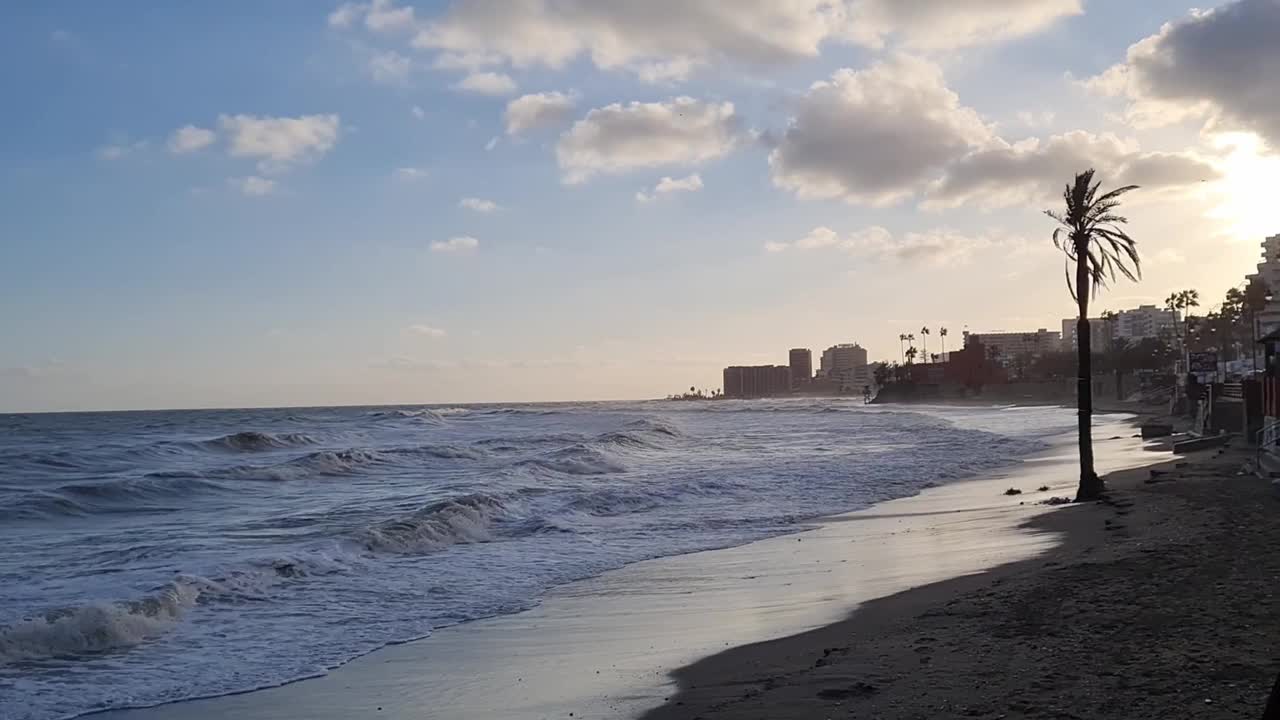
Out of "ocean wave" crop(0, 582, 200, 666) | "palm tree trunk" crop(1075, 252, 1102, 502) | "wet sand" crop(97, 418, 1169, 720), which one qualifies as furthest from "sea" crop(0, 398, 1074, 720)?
"palm tree trunk" crop(1075, 252, 1102, 502)

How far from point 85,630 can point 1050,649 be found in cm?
948

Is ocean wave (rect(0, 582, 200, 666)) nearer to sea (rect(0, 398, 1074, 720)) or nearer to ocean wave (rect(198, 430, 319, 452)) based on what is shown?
sea (rect(0, 398, 1074, 720))

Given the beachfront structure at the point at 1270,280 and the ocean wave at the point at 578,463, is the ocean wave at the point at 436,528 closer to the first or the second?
the ocean wave at the point at 578,463

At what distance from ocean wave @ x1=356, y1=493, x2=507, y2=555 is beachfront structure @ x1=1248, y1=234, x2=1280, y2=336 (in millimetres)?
19831

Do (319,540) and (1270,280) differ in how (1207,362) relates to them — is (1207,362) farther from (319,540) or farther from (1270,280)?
(1270,280)

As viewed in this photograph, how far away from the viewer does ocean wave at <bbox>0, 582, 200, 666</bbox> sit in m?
10.0

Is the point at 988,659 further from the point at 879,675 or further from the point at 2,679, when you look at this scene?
the point at 2,679

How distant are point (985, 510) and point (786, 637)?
11.3m

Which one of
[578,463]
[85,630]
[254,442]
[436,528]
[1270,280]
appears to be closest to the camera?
[85,630]

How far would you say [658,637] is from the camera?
971 cm

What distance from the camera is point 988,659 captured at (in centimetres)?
716

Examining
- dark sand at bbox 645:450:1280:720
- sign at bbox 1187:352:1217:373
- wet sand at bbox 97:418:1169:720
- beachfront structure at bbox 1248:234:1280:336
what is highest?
beachfront structure at bbox 1248:234:1280:336

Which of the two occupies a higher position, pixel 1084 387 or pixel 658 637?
pixel 1084 387

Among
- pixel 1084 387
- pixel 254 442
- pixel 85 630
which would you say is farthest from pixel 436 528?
pixel 254 442
